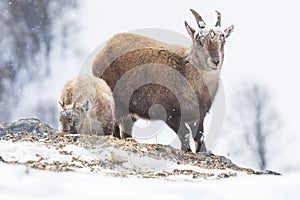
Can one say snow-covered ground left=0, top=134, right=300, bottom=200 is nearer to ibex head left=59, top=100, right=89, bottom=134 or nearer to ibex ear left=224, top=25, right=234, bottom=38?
ibex head left=59, top=100, right=89, bottom=134

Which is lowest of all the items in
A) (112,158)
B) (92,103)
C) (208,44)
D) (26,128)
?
(112,158)

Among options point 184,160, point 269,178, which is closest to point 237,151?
point 184,160

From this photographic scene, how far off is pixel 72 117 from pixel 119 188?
4.68 m

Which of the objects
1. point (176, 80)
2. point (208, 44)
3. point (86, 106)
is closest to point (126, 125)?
point (86, 106)

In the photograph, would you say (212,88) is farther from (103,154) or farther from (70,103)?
(103,154)

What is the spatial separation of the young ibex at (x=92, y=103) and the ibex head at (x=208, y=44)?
1591 mm

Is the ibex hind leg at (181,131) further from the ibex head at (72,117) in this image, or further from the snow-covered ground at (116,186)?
the snow-covered ground at (116,186)

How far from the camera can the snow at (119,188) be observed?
4078 millimetres

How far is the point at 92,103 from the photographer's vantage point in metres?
9.57

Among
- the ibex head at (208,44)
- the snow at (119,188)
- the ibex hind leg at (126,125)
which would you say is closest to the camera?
the snow at (119,188)

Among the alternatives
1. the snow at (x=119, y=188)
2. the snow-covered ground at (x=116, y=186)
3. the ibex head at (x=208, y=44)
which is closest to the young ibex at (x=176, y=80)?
the ibex head at (x=208, y=44)

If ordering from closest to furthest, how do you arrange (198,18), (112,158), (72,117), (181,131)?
(112,158) < (72,117) < (181,131) < (198,18)

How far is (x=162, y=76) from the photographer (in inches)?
357

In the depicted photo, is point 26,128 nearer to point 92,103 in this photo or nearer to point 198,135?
point 92,103
